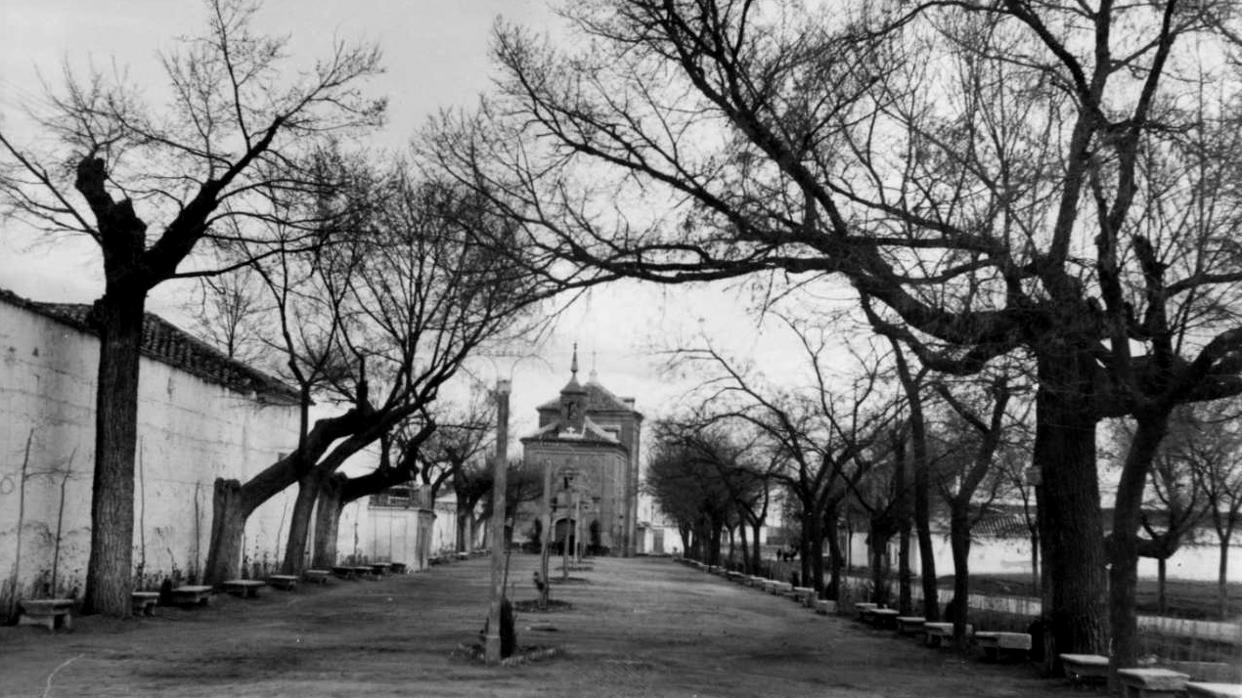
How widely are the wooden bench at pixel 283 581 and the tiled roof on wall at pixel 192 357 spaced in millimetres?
4552

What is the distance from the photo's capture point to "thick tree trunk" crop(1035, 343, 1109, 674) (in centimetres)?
1617

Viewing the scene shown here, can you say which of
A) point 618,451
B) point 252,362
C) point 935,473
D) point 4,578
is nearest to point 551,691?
point 4,578

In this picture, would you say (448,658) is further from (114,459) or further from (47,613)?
(114,459)

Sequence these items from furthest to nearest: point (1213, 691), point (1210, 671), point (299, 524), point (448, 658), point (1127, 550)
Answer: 1. point (299, 524)
2. point (1210, 671)
3. point (448, 658)
4. point (1127, 550)
5. point (1213, 691)

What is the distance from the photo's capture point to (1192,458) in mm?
30578

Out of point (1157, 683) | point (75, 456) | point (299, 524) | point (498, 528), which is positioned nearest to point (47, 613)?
point (75, 456)

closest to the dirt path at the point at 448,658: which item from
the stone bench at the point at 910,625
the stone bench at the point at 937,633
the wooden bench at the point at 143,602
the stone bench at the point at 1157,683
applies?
the stone bench at the point at 937,633

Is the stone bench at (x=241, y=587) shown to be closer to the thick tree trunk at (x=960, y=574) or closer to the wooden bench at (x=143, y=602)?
the wooden bench at (x=143, y=602)

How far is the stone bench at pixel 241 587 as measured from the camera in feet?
89.2

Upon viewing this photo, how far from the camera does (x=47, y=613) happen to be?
17.5 meters

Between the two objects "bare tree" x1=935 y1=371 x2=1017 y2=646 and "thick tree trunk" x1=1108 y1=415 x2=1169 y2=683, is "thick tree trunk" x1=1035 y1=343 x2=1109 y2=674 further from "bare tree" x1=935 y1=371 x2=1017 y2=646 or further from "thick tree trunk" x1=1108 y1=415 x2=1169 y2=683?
"thick tree trunk" x1=1108 y1=415 x2=1169 y2=683

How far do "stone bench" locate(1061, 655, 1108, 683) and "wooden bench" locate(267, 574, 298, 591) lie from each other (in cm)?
2027

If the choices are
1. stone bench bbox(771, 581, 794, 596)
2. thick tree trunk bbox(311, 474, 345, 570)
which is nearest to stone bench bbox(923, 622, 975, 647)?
stone bench bbox(771, 581, 794, 596)

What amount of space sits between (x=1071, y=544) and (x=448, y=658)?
7789 mm
